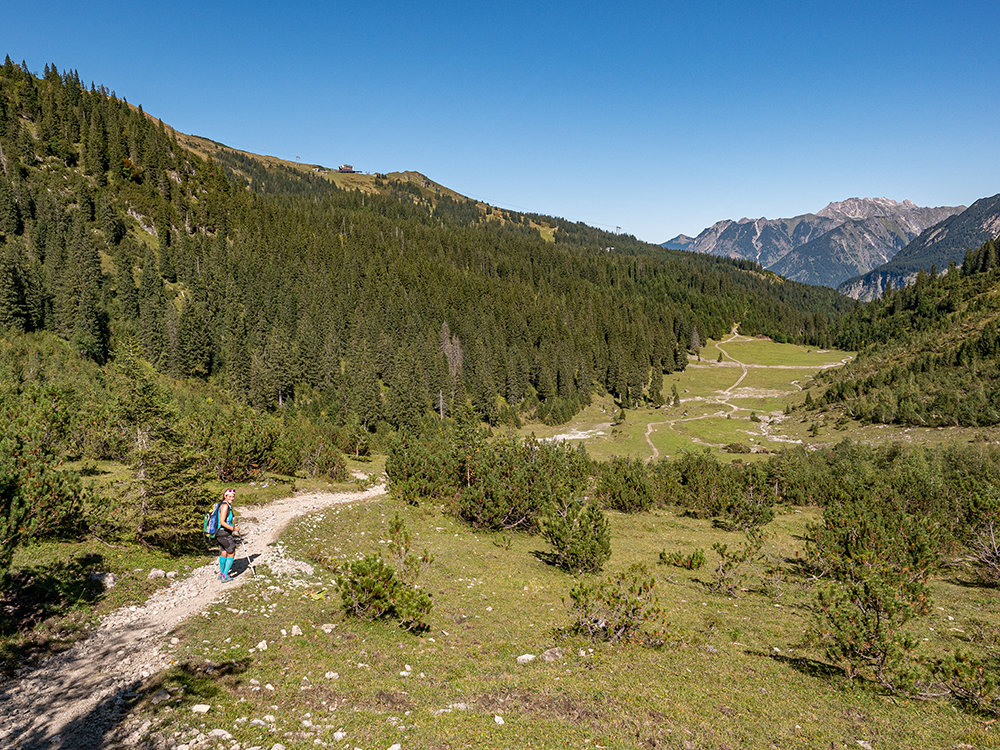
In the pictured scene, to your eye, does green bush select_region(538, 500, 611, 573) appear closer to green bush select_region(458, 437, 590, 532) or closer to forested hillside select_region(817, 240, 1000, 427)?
green bush select_region(458, 437, 590, 532)

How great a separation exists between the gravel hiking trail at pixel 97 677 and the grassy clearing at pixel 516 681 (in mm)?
597

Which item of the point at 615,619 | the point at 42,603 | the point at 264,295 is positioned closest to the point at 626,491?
the point at 615,619

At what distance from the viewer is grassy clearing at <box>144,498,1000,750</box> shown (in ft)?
27.0

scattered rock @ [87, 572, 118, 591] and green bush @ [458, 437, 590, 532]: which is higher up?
scattered rock @ [87, 572, 118, 591]

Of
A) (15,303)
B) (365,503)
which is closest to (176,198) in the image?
(15,303)

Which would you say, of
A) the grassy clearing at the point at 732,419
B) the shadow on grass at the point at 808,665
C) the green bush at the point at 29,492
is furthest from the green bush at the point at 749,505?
the green bush at the point at 29,492

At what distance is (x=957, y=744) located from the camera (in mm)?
8531

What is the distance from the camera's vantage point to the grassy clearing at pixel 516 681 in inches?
324

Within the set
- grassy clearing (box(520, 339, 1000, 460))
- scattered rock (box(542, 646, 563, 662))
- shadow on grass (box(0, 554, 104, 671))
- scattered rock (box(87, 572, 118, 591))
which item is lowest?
grassy clearing (box(520, 339, 1000, 460))

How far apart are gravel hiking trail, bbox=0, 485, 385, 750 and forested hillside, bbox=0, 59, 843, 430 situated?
66.5m

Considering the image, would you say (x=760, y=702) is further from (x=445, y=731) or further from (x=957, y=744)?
(x=445, y=731)

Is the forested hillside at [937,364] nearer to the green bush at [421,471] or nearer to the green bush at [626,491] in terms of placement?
the green bush at [626,491]

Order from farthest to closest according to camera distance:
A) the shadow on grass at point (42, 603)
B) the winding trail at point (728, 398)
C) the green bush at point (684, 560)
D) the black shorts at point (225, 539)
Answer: the winding trail at point (728, 398), the green bush at point (684, 560), the black shorts at point (225, 539), the shadow on grass at point (42, 603)

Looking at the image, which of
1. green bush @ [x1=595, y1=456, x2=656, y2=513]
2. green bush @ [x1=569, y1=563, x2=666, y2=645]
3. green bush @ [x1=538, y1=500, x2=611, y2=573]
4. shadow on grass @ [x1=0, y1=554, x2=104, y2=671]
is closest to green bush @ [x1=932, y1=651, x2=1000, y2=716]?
green bush @ [x1=569, y1=563, x2=666, y2=645]
